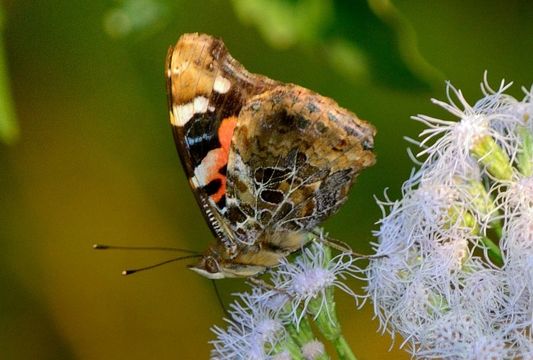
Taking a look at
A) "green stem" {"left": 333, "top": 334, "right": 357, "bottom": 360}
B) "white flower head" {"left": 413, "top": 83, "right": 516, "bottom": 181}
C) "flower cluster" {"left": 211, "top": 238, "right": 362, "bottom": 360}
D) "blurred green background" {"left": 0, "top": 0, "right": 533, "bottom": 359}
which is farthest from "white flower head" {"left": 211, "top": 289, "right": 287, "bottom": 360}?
"blurred green background" {"left": 0, "top": 0, "right": 533, "bottom": 359}

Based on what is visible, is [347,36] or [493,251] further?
[493,251]

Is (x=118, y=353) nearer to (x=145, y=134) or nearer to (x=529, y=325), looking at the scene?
(x=145, y=134)

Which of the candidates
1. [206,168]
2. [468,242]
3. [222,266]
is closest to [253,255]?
[222,266]

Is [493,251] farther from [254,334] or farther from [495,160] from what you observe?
[254,334]

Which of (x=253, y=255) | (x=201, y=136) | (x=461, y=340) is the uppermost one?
(x=201, y=136)

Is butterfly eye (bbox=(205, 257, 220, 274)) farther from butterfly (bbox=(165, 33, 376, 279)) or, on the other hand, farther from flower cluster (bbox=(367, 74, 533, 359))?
flower cluster (bbox=(367, 74, 533, 359))

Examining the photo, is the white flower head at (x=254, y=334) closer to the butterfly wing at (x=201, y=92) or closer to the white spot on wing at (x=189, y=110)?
the butterfly wing at (x=201, y=92)

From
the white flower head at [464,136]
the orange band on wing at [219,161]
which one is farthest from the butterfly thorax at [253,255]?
the white flower head at [464,136]
